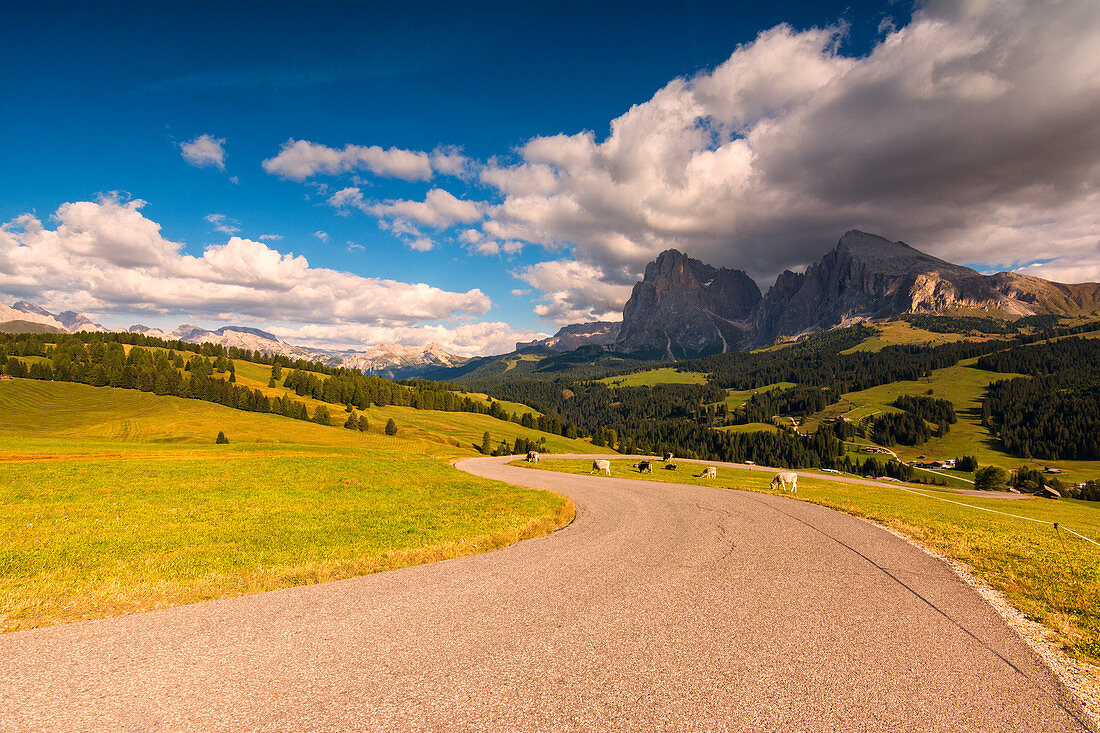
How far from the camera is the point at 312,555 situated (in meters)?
14.5

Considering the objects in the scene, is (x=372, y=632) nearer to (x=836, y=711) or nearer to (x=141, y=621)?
(x=141, y=621)

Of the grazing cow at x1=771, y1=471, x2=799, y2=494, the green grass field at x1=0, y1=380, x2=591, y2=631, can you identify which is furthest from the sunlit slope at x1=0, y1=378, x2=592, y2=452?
the grazing cow at x1=771, y1=471, x2=799, y2=494

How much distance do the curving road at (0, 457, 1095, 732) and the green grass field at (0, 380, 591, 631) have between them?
1.80m

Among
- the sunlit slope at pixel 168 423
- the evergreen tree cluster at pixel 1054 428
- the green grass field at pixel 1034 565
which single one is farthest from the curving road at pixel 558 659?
the evergreen tree cluster at pixel 1054 428

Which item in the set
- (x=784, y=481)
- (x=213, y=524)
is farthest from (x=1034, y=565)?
(x=213, y=524)

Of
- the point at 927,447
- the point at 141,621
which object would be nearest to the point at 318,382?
the point at 141,621

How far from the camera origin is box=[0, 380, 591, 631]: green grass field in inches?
457

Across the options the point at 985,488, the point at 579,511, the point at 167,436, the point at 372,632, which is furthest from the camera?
the point at 985,488

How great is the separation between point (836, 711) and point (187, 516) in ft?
80.2

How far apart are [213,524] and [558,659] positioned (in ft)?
57.5

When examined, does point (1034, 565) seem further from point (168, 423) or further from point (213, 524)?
point (168, 423)

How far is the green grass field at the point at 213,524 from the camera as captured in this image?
11.6m

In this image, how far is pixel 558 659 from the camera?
8219 mm

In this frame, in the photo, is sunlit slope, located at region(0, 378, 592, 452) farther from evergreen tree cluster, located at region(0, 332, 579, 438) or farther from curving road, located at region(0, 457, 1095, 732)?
curving road, located at region(0, 457, 1095, 732)
